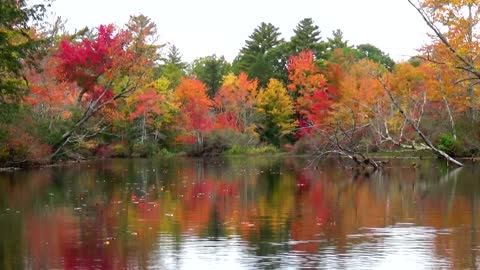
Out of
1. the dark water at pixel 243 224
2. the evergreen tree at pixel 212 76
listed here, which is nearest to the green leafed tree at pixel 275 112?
the evergreen tree at pixel 212 76

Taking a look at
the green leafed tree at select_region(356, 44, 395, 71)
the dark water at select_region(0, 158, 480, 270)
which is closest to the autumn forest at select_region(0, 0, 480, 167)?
the dark water at select_region(0, 158, 480, 270)

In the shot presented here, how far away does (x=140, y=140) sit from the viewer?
68.4 meters

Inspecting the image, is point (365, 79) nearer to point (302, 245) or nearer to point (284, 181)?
point (284, 181)

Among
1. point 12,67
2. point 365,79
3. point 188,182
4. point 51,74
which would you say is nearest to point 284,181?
point 188,182

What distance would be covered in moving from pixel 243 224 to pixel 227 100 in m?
57.2

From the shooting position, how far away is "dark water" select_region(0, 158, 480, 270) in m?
13.7

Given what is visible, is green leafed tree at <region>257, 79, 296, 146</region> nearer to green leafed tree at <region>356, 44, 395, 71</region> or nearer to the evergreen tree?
the evergreen tree

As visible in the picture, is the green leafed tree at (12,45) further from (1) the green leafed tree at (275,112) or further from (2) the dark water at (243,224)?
(1) the green leafed tree at (275,112)

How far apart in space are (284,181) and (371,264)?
20.7 m

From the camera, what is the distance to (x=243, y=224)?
18.7 metres

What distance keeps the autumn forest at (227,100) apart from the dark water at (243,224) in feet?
23.7

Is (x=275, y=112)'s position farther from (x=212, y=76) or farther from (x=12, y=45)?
(x=12, y=45)

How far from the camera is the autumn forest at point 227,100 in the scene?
40562 millimetres

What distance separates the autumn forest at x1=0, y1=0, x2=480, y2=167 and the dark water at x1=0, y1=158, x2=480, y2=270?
23.7 feet
